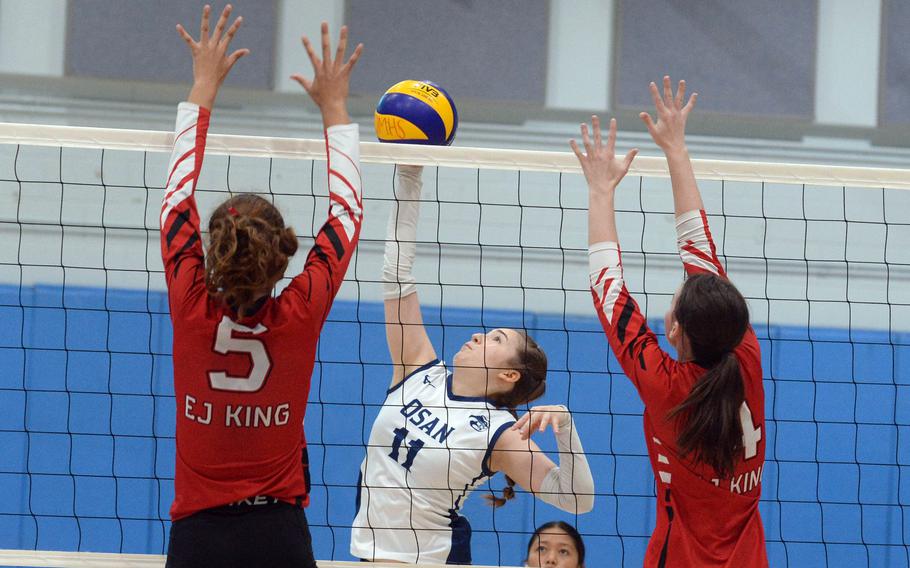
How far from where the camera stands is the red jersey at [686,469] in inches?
92.1

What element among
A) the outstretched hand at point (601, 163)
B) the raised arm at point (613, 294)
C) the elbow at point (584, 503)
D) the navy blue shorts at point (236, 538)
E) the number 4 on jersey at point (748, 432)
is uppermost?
the outstretched hand at point (601, 163)

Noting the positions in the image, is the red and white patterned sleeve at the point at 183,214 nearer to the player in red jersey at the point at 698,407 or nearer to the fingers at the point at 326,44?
the fingers at the point at 326,44

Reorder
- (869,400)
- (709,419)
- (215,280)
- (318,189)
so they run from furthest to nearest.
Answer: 1. (318,189)
2. (869,400)
3. (709,419)
4. (215,280)

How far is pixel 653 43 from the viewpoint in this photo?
6.72m

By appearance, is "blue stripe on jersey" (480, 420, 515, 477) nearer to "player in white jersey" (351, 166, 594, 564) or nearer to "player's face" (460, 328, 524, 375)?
"player in white jersey" (351, 166, 594, 564)

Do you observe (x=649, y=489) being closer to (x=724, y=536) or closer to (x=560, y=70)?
(x=560, y=70)

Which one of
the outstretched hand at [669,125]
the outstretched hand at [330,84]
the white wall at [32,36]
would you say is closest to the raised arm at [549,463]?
Result: the outstretched hand at [669,125]

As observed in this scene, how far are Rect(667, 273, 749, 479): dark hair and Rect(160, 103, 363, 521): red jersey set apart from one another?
872 millimetres

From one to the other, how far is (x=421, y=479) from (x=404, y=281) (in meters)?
0.68

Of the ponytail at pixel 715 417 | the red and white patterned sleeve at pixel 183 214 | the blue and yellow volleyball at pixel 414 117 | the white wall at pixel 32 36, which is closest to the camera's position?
the red and white patterned sleeve at pixel 183 214

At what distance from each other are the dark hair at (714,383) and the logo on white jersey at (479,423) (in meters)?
1.06

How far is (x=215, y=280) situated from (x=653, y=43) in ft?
17.4

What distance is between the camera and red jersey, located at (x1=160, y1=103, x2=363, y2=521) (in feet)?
6.91

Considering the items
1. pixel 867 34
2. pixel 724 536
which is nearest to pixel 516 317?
pixel 867 34
